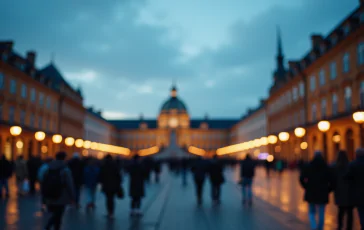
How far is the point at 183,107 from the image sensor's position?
16338 centimetres

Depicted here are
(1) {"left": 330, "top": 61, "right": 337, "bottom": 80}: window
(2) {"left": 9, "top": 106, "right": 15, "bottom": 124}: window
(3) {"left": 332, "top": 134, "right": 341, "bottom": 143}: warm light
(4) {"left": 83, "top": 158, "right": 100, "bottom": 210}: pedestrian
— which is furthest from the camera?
(2) {"left": 9, "top": 106, "right": 15, "bottom": 124}: window

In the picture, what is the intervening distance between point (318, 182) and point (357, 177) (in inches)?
37.9

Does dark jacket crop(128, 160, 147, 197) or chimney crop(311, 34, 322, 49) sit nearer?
dark jacket crop(128, 160, 147, 197)

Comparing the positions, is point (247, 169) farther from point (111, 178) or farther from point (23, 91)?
point (23, 91)

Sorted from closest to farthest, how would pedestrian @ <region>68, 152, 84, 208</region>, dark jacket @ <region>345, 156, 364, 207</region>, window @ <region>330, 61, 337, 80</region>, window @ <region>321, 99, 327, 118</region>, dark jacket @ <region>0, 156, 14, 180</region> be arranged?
1. dark jacket @ <region>345, 156, 364, 207</region>
2. pedestrian @ <region>68, 152, 84, 208</region>
3. dark jacket @ <region>0, 156, 14, 180</region>
4. window @ <region>330, 61, 337, 80</region>
5. window @ <region>321, 99, 327, 118</region>

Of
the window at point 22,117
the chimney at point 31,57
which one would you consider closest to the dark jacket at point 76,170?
the window at point 22,117

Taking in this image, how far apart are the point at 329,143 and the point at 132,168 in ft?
101

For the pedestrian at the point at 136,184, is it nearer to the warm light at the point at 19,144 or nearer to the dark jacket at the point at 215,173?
the dark jacket at the point at 215,173

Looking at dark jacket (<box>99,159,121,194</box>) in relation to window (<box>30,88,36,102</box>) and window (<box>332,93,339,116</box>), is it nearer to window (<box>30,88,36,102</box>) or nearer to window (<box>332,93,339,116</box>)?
window (<box>332,93,339,116</box>)

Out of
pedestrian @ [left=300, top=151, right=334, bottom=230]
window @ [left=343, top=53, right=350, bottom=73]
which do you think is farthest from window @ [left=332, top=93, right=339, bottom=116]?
pedestrian @ [left=300, top=151, right=334, bottom=230]

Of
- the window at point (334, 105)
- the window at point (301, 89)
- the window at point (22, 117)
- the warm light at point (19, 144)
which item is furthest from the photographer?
the window at point (301, 89)

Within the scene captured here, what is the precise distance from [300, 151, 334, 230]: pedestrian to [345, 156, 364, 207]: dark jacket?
0.68 m

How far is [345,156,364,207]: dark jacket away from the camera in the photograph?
862cm

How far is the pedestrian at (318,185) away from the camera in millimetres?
9375
